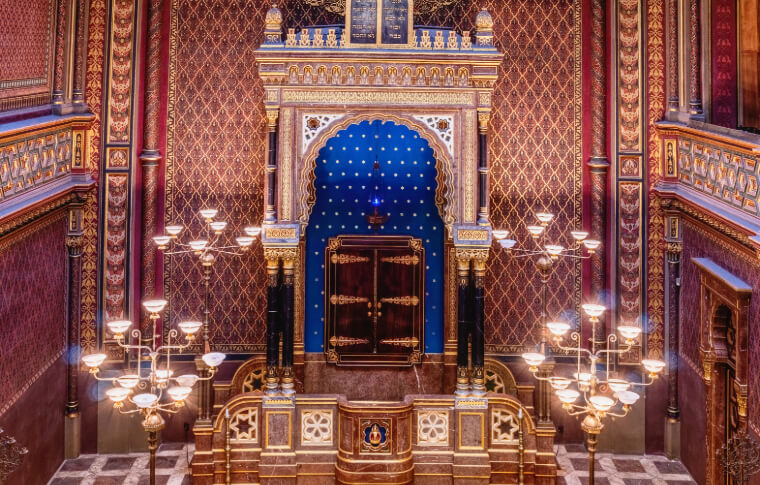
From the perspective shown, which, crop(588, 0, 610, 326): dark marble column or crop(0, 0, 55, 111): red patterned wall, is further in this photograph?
crop(588, 0, 610, 326): dark marble column

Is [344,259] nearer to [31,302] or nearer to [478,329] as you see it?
[478,329]

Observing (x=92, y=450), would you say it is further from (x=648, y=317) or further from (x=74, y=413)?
(x=648, y=317)

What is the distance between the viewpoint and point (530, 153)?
37.0 feet

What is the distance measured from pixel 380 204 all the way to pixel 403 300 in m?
1.26

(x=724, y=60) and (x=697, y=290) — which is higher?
(x=724, y=60)

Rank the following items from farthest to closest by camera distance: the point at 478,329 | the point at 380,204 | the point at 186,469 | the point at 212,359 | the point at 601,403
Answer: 1. the point at 380,204
2. the point at 186,469
3. the point at 478,329
4. the point at 212,359
5. the point at 601,403

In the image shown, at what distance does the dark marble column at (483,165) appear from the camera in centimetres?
992

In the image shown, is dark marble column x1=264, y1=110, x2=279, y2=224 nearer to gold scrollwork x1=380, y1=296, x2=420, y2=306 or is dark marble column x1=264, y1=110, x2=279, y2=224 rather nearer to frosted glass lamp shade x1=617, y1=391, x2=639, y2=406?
gold scrollwork x1=380, y1=296, x2=420, y2=306

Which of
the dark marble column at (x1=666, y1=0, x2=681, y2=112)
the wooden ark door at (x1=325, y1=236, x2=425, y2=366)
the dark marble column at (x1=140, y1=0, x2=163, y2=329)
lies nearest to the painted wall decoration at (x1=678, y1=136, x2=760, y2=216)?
the dark marble column at (x1=666, y1=0, x2=681, y2=112)

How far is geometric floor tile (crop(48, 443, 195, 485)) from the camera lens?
10.2 m

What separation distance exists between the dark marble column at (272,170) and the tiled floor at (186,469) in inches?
126

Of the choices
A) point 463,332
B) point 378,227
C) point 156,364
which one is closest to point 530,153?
point 378,227

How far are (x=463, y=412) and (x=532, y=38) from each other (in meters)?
4.74

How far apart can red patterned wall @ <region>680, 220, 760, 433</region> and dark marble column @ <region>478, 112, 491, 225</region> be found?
243 cm
